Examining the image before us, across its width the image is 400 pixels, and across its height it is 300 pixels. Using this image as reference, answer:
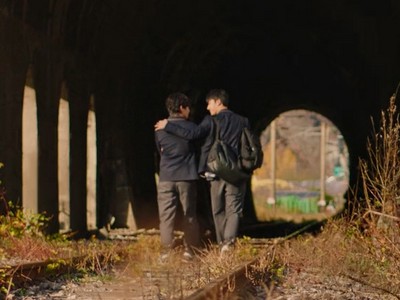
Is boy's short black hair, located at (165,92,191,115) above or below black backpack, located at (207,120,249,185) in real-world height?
above

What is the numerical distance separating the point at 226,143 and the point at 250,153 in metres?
0.25

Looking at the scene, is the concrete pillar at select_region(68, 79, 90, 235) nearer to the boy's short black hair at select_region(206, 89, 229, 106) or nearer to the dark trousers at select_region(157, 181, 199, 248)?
the boy's short black hair at select_region(206, 89, 229, 106)

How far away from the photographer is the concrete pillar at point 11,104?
11.0 metres

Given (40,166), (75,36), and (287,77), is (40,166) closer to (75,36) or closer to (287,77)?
(75,36)

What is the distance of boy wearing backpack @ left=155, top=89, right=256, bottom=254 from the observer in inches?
392

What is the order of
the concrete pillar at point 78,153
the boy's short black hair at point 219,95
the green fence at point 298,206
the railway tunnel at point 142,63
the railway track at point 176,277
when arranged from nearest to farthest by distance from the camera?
1. the railway track at point 176,277
2. the boy's short black hair at point 219,95
3. the railway tunnel at point 142,63
4. the concrete pillar at point 78,153
5. the green fence at point 298,206

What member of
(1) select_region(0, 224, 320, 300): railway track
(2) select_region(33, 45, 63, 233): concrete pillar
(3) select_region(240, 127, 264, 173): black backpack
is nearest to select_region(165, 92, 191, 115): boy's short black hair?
(3) select_region(240, 127, 264, 173): black backpack

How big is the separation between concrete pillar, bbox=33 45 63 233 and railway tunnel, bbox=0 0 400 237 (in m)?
0.01

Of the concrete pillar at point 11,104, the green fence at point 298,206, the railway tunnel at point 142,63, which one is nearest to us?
the concrete pillar at point 11,104

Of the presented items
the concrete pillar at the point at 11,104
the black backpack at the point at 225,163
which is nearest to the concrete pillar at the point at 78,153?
the concrete pillar at the point at 11,104

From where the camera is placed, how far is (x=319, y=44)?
67.6 feet

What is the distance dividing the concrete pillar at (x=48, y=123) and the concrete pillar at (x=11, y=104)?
724 mm

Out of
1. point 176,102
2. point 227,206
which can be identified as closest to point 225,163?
point 227,206

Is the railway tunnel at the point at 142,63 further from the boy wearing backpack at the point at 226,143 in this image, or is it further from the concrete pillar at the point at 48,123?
the boy wearing backpack at the point at 226,143
